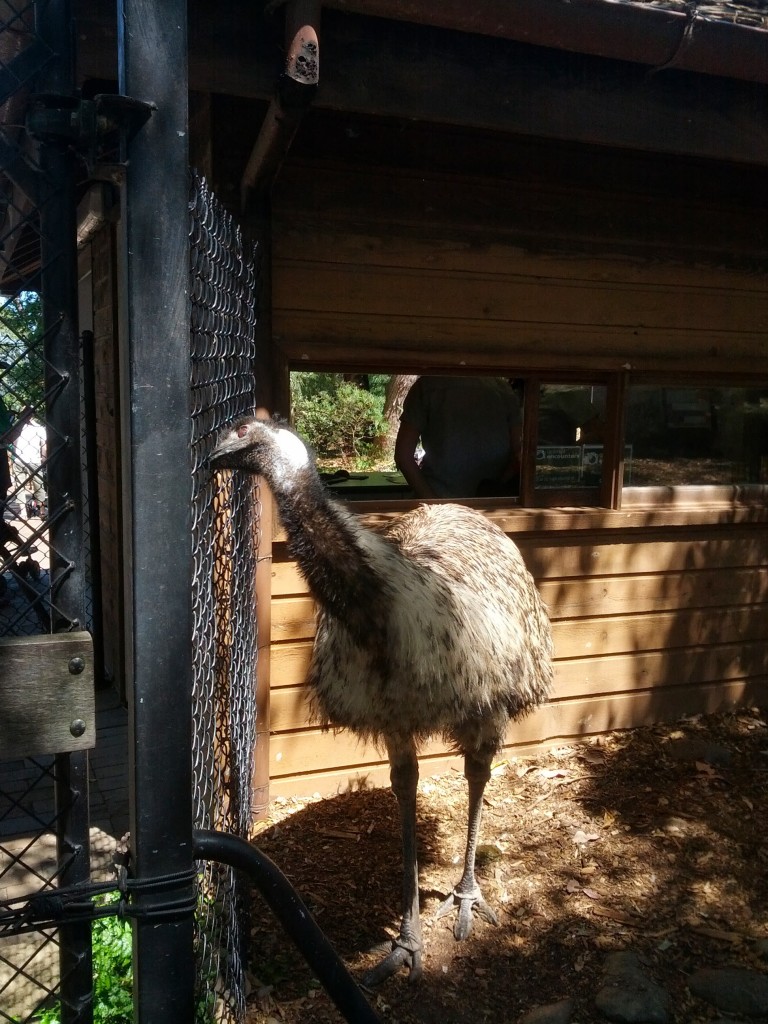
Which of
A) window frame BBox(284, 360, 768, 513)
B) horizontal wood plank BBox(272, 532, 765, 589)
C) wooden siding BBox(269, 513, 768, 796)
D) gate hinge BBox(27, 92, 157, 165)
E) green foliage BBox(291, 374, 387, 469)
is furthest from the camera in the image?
green foliage BBox(291, 374, 387, 469)

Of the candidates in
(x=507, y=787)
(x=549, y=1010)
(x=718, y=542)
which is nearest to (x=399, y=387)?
(x=718, y=542)

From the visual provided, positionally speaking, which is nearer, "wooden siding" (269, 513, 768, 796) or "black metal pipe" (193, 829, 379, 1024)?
"black metal pipe" (193, 829, 379, 1024)

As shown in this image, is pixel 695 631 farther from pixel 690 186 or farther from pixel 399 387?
pixel 399 387

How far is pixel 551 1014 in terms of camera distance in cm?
296

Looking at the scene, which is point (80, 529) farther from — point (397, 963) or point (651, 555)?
point (651, 555)

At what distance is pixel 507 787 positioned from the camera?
4629 mm

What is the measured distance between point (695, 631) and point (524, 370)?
193 cm

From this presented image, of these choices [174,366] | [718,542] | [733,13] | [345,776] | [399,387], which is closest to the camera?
[174,366]

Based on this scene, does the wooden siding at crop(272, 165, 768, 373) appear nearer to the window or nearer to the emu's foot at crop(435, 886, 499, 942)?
the window

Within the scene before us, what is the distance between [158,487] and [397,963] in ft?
8.58

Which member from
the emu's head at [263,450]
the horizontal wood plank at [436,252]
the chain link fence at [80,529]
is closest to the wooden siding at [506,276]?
the horizontal wood plank at [436,252]

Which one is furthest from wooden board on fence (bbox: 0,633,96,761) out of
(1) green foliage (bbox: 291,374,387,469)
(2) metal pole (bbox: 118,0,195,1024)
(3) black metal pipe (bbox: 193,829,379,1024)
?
(1) green foliage (bbox: 291,374,387,469)

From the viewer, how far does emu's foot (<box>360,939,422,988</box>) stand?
319 cm

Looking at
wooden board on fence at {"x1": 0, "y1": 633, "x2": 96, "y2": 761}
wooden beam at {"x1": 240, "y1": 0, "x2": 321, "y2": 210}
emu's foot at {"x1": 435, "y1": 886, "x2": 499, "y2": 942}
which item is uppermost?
wooden beam at {"x1": 240, "y1": 0, "x2": 321, "y2": 210}
